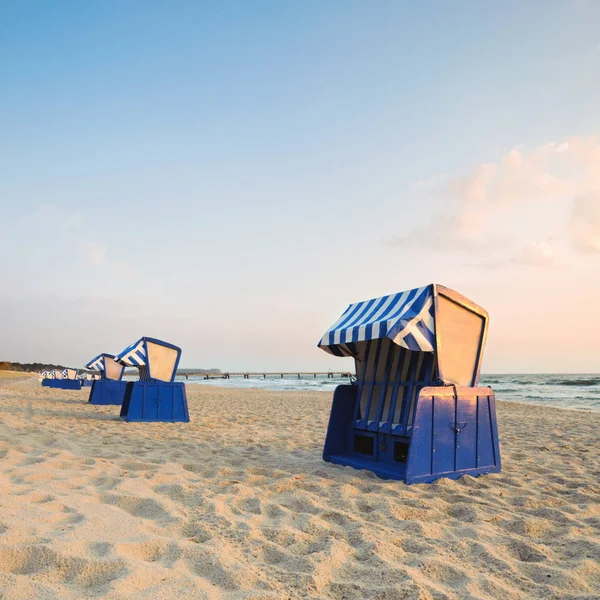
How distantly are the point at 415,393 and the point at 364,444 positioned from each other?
1087 mm

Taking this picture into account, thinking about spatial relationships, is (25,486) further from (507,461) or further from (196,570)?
(507,461)

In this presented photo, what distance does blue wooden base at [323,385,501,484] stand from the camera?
5062mm

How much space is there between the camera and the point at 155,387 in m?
10.8

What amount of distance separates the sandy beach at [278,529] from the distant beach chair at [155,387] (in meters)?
3.97

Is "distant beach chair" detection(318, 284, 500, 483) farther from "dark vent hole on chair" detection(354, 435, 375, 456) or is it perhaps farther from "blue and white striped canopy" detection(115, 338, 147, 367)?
"blue and white striped canopy" detection(115, 338, 147, 367)

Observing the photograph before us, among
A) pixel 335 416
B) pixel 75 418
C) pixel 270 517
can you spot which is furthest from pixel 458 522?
pixel 75 418

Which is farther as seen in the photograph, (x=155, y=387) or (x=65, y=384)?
(x=65, y=384)

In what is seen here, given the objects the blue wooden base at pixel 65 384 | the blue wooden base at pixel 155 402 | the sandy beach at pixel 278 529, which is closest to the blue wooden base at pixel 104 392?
the blue wooden base at pixel 155 402

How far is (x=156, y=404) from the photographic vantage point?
1070 centimetres

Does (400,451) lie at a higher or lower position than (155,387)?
lower

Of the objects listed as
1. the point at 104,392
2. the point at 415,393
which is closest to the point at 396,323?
the point at 415,393

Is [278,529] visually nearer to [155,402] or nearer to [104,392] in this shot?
[155,402]

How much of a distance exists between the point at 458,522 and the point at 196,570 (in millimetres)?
2193

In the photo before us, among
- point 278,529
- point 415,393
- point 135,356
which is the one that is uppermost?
point 135,356
